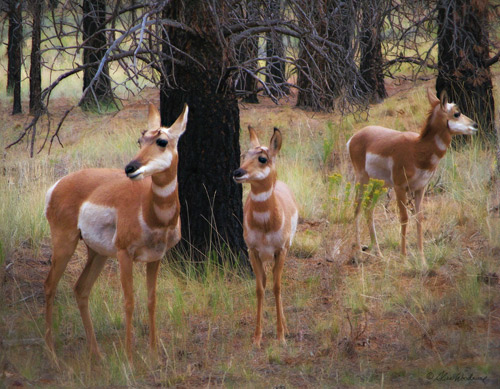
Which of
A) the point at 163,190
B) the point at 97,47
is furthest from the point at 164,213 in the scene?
the point at 97,47

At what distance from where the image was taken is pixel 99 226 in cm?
524

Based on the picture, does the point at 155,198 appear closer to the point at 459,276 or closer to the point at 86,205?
the point at 86,205

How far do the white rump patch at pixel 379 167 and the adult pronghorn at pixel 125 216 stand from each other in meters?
3.94

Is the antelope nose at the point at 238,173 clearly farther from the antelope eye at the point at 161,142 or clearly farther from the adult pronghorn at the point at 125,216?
the antelope eye at the point at 161,142

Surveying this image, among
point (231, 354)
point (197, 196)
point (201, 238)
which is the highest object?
point (197, 196)

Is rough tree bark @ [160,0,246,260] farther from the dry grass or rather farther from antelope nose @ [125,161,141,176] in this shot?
antelope nose @ [125,161,141,176]

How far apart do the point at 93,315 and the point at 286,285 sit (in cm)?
216

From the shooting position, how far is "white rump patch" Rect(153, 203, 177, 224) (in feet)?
16.1

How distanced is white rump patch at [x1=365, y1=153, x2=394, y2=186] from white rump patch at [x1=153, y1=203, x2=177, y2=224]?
13.5 ft

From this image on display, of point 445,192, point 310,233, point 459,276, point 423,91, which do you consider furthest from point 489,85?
point 459,276

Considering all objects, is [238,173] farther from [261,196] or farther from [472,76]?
[472,76]

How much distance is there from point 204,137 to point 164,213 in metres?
2.16

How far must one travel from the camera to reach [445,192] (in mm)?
10461

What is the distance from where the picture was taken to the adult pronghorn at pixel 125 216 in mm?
4824
